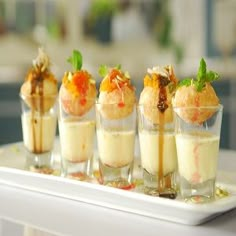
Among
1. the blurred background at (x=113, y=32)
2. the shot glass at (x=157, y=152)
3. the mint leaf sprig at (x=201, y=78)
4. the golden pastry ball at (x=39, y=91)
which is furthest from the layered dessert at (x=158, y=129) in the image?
the blurred background at (x=113, y=32)

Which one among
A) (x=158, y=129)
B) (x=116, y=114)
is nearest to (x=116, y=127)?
(x=116, y=114)

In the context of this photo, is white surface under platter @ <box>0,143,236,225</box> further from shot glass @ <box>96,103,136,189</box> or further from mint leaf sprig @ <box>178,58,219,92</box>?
mint leaf sprig @ <box>178,58,219,92</box>

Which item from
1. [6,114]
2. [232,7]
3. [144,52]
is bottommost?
[6,114]

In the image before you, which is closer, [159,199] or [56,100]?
[159,199]

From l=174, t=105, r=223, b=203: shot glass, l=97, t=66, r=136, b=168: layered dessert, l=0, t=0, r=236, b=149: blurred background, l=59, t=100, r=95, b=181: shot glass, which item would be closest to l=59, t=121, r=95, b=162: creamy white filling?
l=59, t=100, r=95, b=181: shot glass

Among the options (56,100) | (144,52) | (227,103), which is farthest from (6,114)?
(56,100)

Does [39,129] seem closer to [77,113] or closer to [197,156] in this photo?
[77,113]

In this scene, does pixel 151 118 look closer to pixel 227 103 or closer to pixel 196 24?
pixel 227 103
